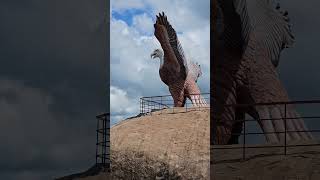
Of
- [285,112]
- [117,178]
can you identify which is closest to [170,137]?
[117,178]

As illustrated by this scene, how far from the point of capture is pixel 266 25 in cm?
560

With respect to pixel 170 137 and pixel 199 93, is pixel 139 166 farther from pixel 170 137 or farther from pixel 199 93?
pixel 199 93

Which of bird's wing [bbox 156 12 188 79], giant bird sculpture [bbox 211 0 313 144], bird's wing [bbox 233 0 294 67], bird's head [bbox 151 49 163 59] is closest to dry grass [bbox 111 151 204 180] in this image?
giant bird sculpture [bbox 211 0 313 144]

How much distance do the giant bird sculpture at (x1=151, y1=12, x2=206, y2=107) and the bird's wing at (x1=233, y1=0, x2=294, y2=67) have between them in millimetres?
649

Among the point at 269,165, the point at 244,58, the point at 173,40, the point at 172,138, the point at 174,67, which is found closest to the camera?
the point at 269,165

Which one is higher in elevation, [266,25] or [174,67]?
[266,25]

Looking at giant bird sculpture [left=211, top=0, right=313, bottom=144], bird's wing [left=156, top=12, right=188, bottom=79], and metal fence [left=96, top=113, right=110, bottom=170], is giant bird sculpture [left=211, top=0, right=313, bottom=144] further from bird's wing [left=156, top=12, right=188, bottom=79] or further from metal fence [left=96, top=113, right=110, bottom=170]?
metal fence [left=96, top=113, right=110, bottom=170]

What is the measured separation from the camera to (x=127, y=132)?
4.89 metres

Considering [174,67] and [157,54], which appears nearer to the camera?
[157,54]

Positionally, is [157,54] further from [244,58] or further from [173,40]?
[244,58]

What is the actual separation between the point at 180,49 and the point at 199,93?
47 centimetres

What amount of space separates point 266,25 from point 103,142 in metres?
1.92

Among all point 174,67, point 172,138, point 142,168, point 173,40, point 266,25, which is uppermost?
point 266,25

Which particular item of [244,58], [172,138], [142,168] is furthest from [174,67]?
[142,168]
